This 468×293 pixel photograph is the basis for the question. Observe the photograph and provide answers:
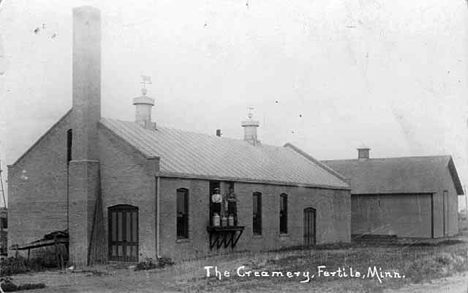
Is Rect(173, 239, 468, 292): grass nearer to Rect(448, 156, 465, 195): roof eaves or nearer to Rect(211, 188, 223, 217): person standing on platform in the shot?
Rect(211, 188, 223, 217): person standing on platform

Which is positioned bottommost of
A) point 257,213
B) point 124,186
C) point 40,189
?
point 257,213

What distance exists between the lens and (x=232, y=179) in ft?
93.7

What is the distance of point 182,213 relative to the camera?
84.4 ft

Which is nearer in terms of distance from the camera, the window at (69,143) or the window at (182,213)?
the window at (182,213)

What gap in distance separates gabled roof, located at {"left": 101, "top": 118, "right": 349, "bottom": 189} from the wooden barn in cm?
543

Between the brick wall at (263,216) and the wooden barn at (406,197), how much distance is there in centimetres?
536

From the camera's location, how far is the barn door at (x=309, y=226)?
33947 mm

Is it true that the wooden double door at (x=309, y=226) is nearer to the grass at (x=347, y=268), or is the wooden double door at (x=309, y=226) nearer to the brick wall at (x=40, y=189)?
the grass at (x=347, y=268)

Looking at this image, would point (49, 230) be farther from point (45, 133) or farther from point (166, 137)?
point (166, 137)

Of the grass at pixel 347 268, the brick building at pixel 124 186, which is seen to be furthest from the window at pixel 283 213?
the grass at pixel 347 268

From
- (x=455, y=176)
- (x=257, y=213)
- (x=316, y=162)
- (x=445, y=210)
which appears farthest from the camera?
(x=455, y=176)

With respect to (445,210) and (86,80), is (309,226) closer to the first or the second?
(445,210)

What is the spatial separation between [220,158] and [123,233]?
722 centimetres

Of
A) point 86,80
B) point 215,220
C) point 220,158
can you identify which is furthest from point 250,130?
point 86,80
